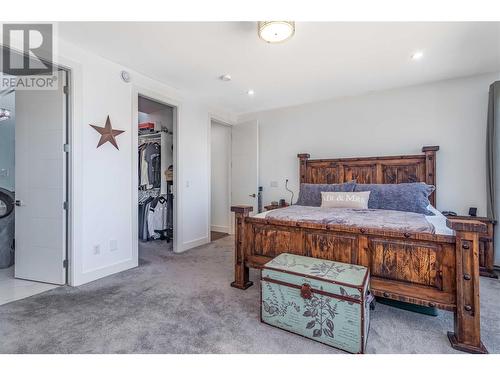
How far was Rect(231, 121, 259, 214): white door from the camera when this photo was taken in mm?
4652

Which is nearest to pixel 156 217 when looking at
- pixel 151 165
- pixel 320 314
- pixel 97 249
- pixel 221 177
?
pixel 151 165

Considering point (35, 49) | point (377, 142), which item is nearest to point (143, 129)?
point (35, 49)

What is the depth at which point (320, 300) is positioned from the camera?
5.45 ft

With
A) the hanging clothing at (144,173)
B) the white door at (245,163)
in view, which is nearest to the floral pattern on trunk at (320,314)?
the white door at (245,163)

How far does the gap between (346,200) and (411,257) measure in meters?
1.41

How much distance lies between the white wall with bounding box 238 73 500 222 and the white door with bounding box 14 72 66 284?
3198mm

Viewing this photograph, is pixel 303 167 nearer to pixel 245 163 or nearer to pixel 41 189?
pixel 245 163

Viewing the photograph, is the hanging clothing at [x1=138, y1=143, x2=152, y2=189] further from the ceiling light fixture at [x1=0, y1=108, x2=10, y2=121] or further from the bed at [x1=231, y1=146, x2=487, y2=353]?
the bed at [x1=231, y1=146, x2=487, y2=353]

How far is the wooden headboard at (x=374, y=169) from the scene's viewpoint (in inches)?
135

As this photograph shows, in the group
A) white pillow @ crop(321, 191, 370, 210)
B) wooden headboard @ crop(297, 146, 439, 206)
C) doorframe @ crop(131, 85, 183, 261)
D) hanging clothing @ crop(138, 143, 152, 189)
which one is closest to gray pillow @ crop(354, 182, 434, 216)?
white pillow @ crop(321, 191, 370, 210)

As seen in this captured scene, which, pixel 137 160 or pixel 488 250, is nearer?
pixel 488 250

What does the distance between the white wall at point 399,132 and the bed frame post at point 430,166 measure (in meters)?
0.12
